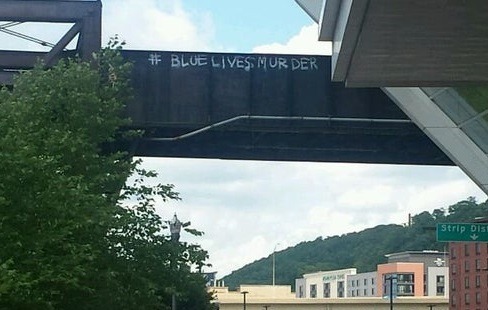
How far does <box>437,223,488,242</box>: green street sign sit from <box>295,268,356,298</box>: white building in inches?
5244

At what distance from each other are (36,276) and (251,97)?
14.8 m

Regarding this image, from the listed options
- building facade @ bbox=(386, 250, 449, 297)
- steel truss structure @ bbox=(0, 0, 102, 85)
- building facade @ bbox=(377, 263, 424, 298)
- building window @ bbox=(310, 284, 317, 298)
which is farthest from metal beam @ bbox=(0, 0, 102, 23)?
building window @ bbox=(310, 284, 317, 298)

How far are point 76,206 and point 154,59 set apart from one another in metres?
13.2

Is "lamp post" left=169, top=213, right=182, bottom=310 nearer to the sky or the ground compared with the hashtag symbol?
nearer to the ground

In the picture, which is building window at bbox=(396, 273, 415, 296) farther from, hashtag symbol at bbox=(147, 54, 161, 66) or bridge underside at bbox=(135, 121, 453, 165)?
hashtag symbol at bbox=(147, 54, 161, 66)

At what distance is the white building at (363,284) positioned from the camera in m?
164

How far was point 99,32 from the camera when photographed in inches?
1291

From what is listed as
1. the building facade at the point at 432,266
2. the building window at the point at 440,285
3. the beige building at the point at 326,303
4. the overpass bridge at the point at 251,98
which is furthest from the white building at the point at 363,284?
the overpass bridge at the point at 251,98

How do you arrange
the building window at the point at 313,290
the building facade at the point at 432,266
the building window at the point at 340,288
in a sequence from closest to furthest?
the building facade at the point at 432,266 → the building window at the point at 340,288 → the building window at the point at 313,290

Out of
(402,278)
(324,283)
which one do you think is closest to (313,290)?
(324,283)

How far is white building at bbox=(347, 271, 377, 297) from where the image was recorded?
540 feet

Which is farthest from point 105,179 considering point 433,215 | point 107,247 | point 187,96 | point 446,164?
point 433,215

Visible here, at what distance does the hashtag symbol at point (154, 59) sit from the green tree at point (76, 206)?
7.14 feet

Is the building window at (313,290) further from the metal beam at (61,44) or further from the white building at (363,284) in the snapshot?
the metal beam at (61,44)
